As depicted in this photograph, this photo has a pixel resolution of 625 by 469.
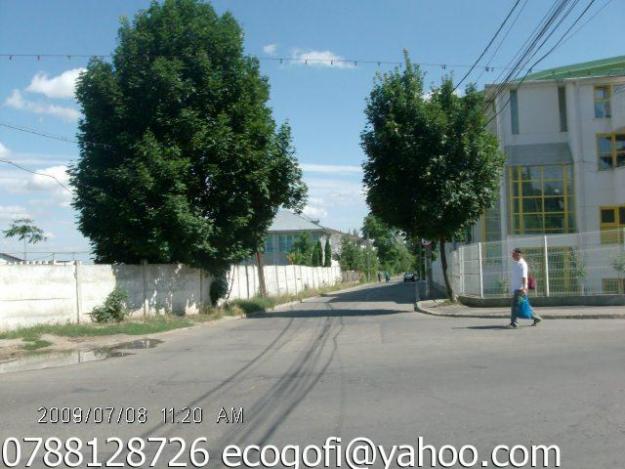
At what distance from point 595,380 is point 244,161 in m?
14.9

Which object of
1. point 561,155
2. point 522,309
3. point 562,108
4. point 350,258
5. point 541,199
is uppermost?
point 562,108

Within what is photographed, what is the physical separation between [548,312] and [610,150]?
1399 centimetres

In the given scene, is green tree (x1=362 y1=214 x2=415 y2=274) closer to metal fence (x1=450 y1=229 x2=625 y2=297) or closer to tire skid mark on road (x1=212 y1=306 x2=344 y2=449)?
metal fence (x1=450 y1=229 x2=625 y2=297)

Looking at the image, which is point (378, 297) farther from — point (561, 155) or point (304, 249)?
point (304, 249)

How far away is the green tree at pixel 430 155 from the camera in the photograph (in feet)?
Answer: 72.7

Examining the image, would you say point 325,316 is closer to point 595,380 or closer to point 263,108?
point 263,108

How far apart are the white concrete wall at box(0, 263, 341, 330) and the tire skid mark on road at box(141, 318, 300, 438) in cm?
570

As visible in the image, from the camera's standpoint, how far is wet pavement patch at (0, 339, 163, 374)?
1318 centimetres

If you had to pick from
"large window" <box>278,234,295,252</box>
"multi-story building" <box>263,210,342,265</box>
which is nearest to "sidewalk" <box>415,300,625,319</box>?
"multi-story building" <box>263,210,342,265</box>

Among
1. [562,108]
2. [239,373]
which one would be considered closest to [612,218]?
[562,108]

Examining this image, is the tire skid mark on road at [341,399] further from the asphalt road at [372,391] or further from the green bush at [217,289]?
the green bush at [217,289]

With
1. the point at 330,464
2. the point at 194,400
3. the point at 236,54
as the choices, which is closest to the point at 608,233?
the point at 236,54

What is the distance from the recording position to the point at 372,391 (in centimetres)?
904

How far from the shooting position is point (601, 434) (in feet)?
22.0
